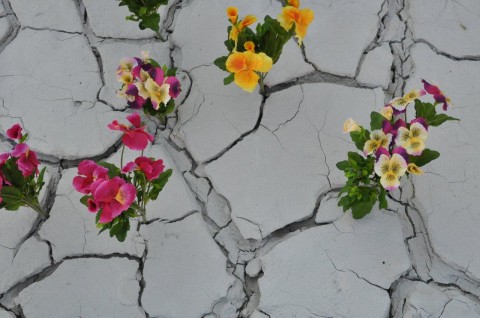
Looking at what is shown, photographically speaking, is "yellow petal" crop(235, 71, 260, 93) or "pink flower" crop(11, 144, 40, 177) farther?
"yellow petal" crop(235, 71, 260, 93)

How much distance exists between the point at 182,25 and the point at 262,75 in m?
0.51

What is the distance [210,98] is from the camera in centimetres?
221

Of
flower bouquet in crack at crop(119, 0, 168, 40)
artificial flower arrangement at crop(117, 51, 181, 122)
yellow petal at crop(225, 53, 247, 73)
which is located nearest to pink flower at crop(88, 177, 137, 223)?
artificial flower arrangement at crop(117, 51, 181, 122)

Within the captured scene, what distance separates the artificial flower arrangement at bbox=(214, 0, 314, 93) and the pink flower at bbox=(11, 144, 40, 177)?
742 millimetres

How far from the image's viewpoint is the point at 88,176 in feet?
5.30

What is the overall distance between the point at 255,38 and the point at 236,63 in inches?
6.8

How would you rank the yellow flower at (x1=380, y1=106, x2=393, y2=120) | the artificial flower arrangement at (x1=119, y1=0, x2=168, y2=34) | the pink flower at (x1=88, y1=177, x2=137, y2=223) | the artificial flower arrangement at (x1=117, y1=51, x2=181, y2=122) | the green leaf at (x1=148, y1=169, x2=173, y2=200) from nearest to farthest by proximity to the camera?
the pink flower at (x1=88, y1=177, x2=137, y2=223) → the yellow flower at (x1=380, y1=106, x2=393, y2=120) → the green leaf at (x1=148, y1=169, x2=173, y2=200) → the artificial flower arrangement at (x1=117, y1=51, x2=181, y2=122) → the artificial flower arrangement at (x1=119, y1=0, x2=168, y2=34)

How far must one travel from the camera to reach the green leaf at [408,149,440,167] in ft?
5.42

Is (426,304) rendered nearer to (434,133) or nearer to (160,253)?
(434,133)

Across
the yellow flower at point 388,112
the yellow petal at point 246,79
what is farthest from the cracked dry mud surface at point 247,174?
the yellow flower at point 388,112

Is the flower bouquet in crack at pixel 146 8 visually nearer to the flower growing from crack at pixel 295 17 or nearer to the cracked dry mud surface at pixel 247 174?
the cracked dry mud surface at pixel 247 174

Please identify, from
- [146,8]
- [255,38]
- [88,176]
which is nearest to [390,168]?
[255,38]

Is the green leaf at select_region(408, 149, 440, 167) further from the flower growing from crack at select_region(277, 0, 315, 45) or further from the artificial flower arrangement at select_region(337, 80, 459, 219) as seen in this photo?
the flower growing from crack at select_region(277, 0, 315, 45)

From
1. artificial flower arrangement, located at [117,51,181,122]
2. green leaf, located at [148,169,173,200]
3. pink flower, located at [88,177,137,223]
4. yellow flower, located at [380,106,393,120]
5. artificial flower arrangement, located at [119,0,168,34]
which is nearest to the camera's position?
pink flower, located at [88,177,137,223]
